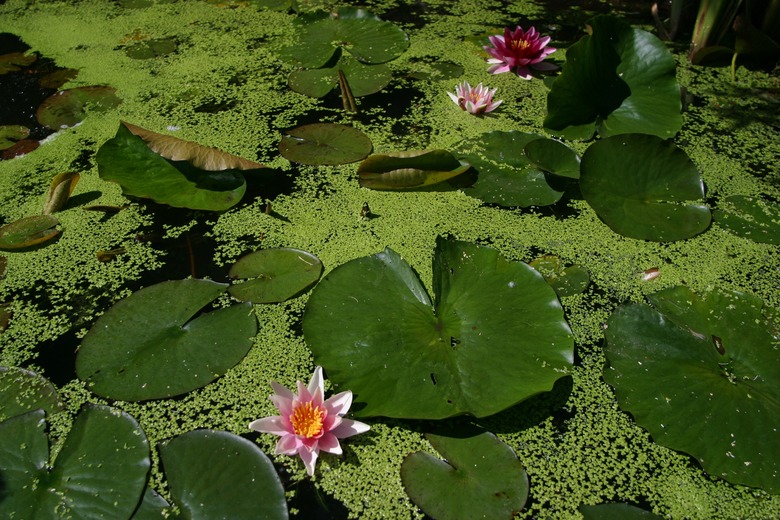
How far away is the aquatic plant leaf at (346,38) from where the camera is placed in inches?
95.8

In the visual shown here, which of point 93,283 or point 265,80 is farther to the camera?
point 265,80

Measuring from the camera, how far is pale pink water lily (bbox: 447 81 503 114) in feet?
7.01

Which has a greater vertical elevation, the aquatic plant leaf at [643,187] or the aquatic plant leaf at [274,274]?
the aquatic plant leaf at [643,187]

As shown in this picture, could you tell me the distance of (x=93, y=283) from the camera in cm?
158

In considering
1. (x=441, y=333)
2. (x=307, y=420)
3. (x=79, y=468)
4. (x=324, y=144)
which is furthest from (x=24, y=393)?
(x=324, y=144)

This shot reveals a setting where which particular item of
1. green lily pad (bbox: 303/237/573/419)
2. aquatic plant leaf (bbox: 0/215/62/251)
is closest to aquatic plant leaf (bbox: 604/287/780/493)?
green lily pad (bbox: 303/237/573/419)

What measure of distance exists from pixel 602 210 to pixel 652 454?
72 cm

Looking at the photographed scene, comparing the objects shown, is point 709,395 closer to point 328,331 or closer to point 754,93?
point 328,331

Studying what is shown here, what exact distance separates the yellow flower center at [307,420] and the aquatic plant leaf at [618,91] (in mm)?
1283

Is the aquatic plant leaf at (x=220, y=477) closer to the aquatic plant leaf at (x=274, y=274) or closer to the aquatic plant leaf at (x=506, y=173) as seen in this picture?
the aquatic plant leaf at (x=274, y=274)

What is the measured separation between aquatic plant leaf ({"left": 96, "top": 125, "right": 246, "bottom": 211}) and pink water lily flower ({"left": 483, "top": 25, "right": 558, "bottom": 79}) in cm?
119

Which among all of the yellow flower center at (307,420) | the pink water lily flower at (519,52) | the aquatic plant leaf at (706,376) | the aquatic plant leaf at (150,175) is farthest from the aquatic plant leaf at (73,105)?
the aquatic plant leaf at (706,376)

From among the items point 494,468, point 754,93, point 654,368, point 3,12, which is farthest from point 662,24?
point 3,12

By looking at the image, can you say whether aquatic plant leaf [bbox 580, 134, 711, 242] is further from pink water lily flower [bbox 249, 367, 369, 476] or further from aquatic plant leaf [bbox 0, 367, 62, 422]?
aquatic plant leaf [bbox 0, 367, 62, 422]
